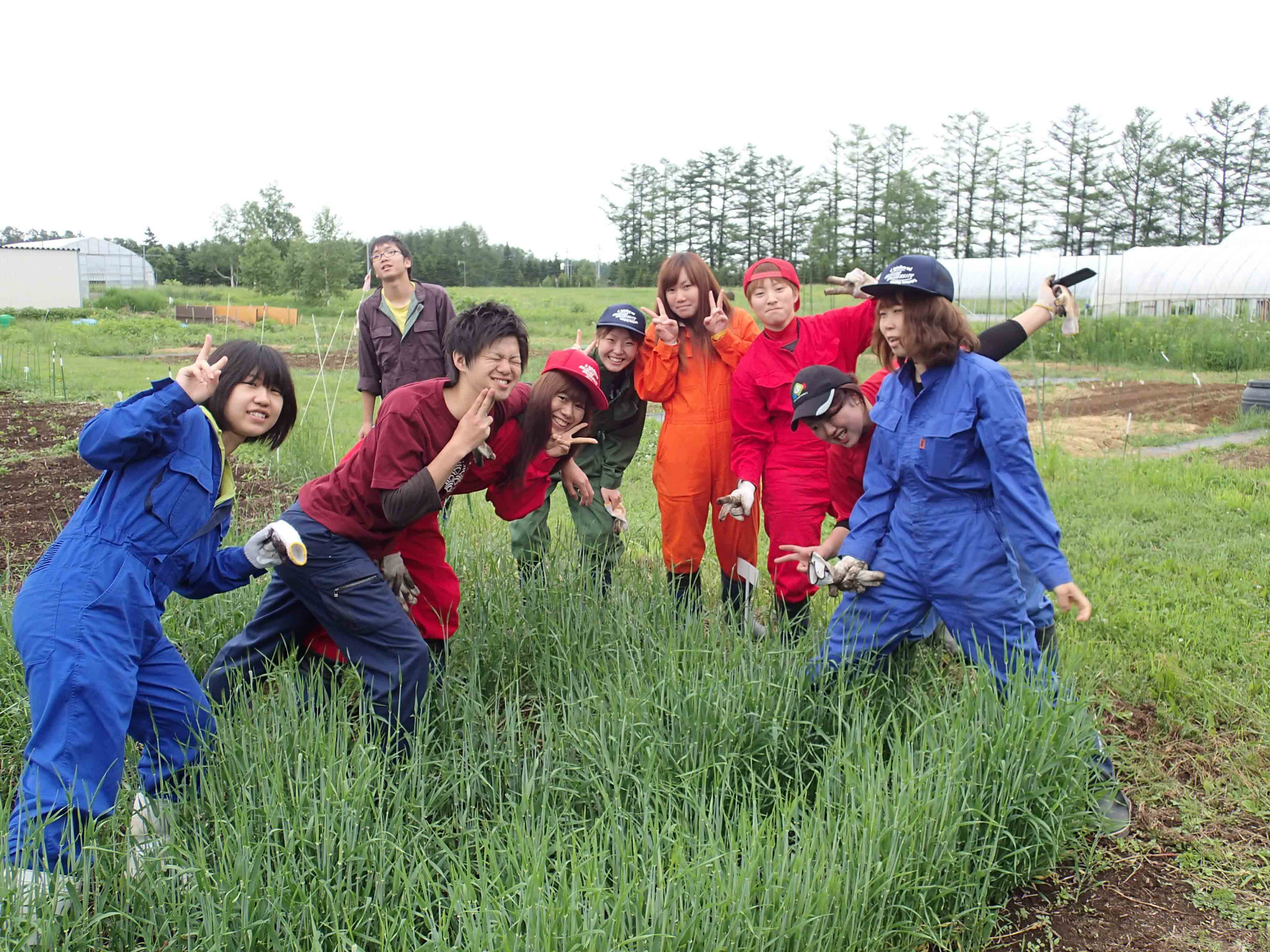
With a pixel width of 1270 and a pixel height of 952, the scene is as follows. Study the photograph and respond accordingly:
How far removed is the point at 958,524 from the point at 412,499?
1.70 meters

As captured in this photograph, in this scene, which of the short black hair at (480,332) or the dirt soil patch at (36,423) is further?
the dirt soil patch at (36,423)

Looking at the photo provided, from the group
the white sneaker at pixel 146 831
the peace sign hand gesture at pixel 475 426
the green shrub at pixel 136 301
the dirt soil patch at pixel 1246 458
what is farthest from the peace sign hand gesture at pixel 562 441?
the green shrub at pixel 136 301

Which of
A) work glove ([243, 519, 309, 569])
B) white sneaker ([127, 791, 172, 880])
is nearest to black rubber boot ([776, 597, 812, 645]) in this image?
work glove ([243, 519, 309, 569])

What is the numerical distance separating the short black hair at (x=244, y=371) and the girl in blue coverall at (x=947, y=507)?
1.88 meters

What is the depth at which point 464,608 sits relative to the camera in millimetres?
3797

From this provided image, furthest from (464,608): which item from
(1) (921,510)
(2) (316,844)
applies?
(1) (921,510)

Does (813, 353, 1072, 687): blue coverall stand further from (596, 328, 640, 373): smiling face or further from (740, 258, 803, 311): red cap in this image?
(596, 328, 640, 373): smiling face

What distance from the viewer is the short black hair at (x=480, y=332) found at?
10.3ft

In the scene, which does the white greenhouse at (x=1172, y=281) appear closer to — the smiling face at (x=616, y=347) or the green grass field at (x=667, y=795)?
the smiling face at (x=616, y=347)

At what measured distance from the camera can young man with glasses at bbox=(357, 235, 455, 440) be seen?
5.20m

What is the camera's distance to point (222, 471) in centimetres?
293

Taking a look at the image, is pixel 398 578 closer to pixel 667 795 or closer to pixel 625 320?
pixel 667 795

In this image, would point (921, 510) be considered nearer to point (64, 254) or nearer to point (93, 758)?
point (93, 758)

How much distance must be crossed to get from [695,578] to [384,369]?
2284mm
